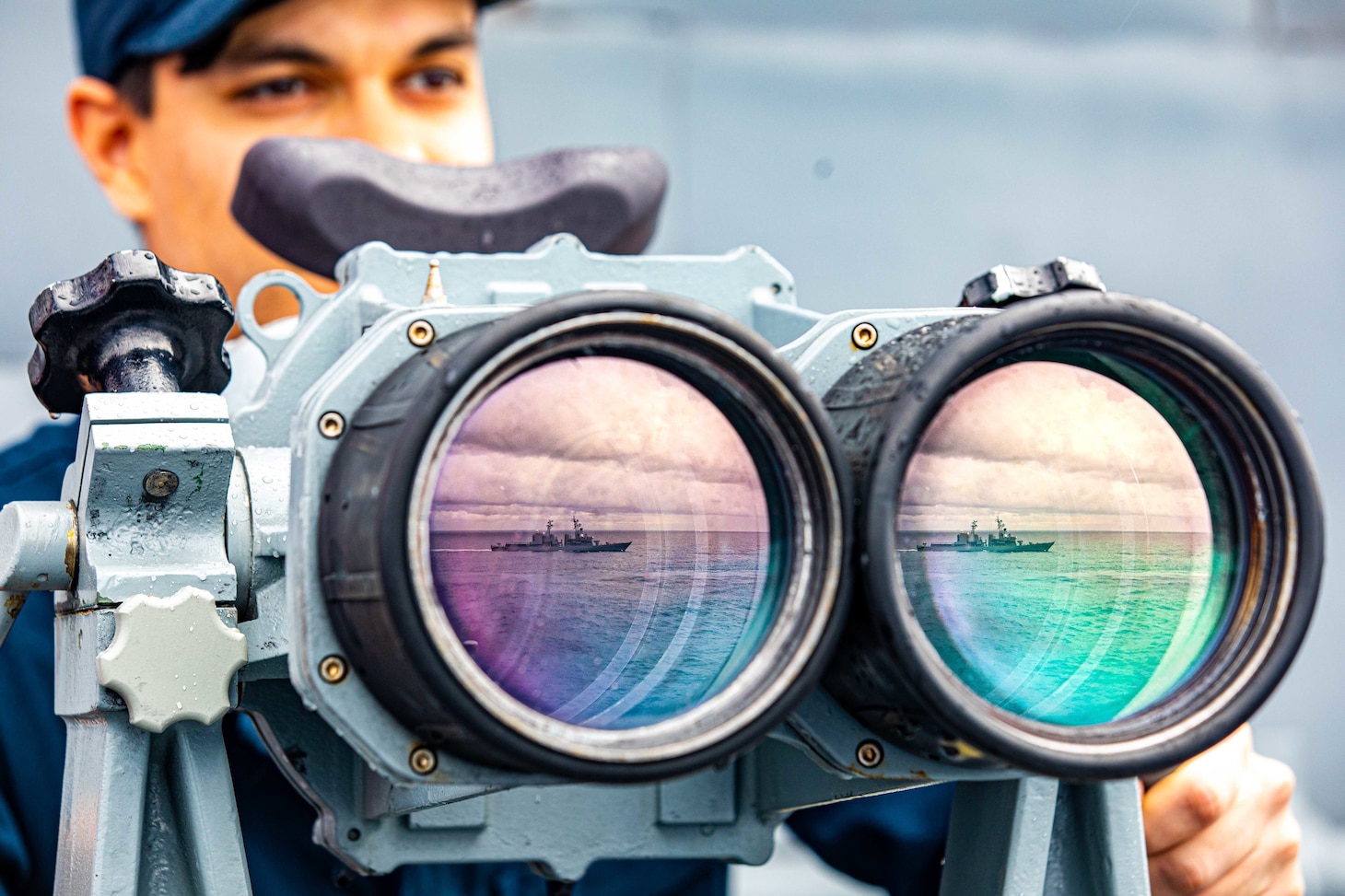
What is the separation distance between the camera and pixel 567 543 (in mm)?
599

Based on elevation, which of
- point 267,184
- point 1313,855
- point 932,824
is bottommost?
point 1313,855

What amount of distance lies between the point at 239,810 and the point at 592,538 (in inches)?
20.7

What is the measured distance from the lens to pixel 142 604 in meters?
0.65

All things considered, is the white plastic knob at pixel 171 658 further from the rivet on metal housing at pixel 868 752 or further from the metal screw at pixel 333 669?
the rivet on metal housing at pixel 868 752

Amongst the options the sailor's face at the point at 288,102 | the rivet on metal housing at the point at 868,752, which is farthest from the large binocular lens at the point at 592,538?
the sailor's face at the point at 288,102

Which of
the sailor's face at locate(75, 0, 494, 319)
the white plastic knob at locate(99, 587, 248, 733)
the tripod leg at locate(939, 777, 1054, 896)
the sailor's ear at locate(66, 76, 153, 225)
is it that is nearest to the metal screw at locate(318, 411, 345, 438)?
the white plastic knob at locate(99, 587, 248, 733)

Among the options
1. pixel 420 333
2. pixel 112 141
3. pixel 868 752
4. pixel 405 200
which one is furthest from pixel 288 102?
pixel 868 752

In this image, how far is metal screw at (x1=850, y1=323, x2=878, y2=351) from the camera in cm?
67

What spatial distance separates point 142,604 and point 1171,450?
453 millimetres

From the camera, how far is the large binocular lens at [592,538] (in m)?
0.55

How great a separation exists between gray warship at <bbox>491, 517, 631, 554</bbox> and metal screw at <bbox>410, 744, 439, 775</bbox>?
0.31 feet

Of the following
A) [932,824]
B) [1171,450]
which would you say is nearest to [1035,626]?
[1171,450]

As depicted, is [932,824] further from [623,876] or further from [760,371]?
[760,371]

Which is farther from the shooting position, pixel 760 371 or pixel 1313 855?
pixel 1313 855
